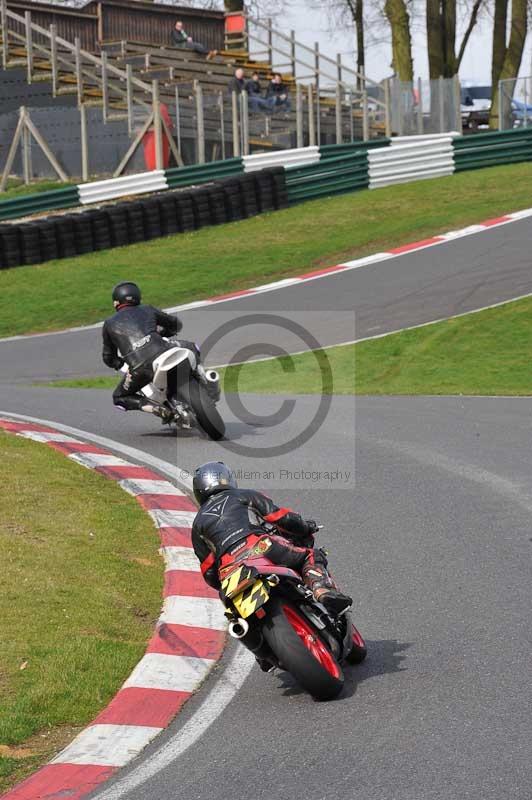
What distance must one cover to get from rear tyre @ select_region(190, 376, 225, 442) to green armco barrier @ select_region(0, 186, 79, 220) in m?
15.5

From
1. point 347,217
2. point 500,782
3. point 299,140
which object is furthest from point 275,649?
point 299,140

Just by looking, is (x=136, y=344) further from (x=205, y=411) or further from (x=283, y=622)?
(x=283, y=622)

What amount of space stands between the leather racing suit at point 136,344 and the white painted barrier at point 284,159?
16434 millimetres

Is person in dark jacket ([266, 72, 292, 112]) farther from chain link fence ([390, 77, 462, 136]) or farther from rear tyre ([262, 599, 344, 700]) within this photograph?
rear tyre ([262, 599, 344, 700])

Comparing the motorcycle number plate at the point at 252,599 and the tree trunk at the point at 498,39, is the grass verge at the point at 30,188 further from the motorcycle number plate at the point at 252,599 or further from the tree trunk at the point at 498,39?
the motorcycle number plate at the point at 252,599

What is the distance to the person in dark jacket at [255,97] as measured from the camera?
33312mm

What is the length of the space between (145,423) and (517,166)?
19655 millimetres

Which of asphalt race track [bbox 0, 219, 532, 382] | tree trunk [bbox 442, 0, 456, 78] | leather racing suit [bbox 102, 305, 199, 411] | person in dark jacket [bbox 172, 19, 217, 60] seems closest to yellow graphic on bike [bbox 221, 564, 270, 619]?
leather racing suit [bbox 102, 305, 199, 411]

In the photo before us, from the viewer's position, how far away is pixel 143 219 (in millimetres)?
26047

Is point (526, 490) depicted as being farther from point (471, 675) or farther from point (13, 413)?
point (13, 413)

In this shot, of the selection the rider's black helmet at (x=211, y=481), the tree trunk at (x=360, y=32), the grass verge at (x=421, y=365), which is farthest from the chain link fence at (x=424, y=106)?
the rider's black helmet at (x=211, y=481)

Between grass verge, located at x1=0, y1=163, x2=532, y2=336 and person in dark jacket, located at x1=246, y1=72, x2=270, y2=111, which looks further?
person in dark jacket, located at x1=246, y1=72, x2=270, y2=111

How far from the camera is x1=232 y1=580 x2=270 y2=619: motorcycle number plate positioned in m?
5.66

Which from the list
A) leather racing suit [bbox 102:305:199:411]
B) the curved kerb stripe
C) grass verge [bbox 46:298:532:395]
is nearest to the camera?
the curved kerb stripe
